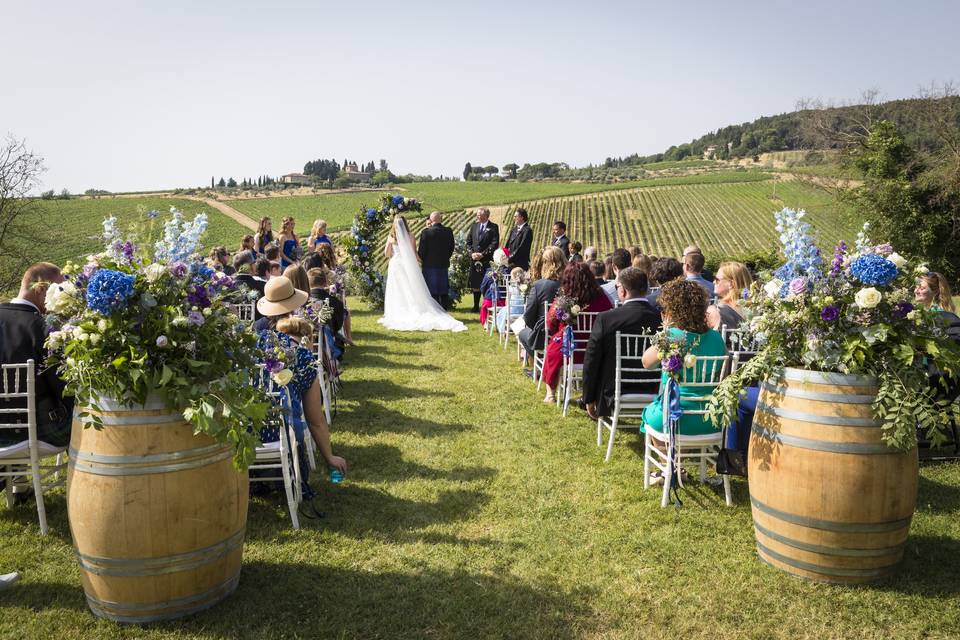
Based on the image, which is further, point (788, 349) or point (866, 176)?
point (866, 176)

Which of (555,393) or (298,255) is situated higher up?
(298,255)

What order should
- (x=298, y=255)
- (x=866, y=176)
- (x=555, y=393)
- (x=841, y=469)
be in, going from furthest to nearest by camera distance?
(x=866, y=176), (x=298, y=255), (x=555, y=393), (x=841, y=469)

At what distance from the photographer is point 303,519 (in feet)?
14.7

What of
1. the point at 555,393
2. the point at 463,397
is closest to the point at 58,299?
the point at 463,397

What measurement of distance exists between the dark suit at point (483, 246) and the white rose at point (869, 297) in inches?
446

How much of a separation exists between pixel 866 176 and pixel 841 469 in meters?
33.9

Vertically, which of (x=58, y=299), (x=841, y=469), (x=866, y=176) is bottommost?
(x=841, y=469)

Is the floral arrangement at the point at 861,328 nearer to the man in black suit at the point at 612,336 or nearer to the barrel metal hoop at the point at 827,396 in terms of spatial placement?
the barrel metal hoop at the point at 827,396

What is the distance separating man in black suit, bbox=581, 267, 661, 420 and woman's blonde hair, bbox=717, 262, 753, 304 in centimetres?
72

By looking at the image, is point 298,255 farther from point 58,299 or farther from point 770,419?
point 770,419

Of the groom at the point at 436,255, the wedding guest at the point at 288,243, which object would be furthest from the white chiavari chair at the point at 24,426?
the groom at the point at 436,255

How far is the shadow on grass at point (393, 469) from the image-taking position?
5.33 metres

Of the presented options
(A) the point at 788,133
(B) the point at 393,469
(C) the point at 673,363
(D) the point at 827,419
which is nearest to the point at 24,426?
(B) the point at 393,469

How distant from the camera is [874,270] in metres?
3.42
